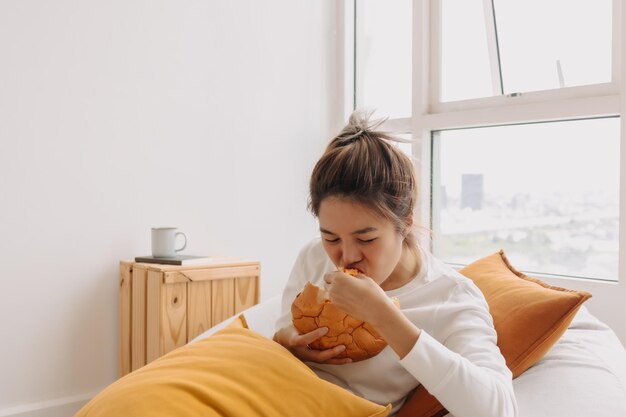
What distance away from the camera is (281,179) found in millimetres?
2881

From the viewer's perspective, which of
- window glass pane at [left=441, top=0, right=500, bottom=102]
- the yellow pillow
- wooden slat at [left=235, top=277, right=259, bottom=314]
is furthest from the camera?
window glass pane at [left=441, top=0, right=500, bottom=102]

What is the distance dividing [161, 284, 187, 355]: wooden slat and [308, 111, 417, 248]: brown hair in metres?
0.99

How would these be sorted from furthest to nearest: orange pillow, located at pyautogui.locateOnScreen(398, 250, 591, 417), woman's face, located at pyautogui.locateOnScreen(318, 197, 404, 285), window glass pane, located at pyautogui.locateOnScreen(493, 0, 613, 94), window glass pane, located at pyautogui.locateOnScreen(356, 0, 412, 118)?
window glass pane, located at pyautogui.locateOnScreen(356, 0, 412, 118) < window glass pane, located at pyautogui.locateOnScreen(493, 0, 613, 94) < orange pillow, located at pyautogui.locateOnScreen(398, 250, 591, 417) < woman's face, located at pyautogui.locateOnScreen(318, 197, 404, 285)

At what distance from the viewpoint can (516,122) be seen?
237cm

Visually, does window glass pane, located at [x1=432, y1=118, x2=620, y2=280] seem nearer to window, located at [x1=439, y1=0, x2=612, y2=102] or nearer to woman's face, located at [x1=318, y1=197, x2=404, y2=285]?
window, located at [x1=439, y1=0, x2=612, y2=102]

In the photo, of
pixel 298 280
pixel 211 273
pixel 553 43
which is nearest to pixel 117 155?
pixel 211 273

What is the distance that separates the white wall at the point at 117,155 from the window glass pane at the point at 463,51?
2.30 feet

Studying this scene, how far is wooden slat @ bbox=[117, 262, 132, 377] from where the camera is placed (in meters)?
2.28

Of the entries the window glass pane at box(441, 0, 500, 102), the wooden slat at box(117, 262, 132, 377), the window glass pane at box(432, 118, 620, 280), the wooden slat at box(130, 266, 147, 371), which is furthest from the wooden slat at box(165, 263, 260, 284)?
the window glass pane at box(441, 0, 500, 102)

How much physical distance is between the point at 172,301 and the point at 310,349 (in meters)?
1.00

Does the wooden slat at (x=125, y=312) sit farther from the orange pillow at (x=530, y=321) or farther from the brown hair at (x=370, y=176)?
the orange pillow at (x=530, y=321)

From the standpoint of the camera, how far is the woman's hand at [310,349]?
1223 mm

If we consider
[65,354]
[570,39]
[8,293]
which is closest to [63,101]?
[8,293]

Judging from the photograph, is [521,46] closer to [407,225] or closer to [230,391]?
[407,225]
